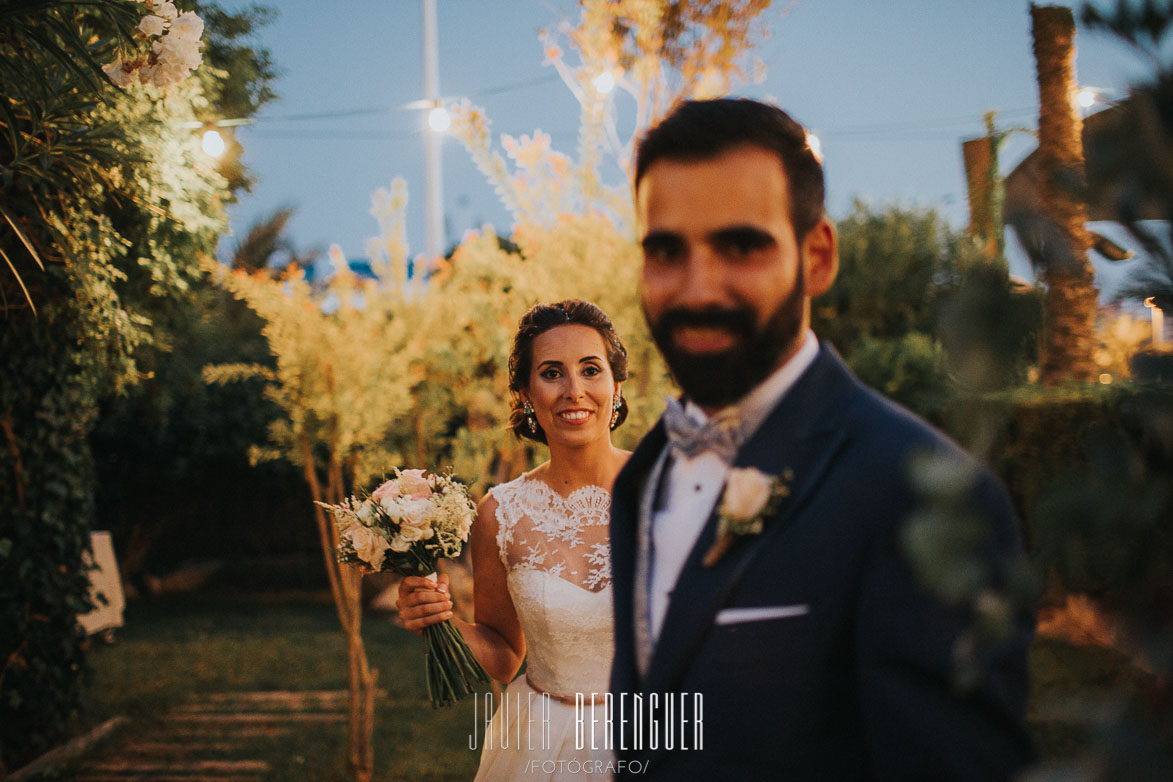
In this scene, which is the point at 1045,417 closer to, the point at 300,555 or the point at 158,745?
the point at 158,745

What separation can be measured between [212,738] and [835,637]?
6.54 meters

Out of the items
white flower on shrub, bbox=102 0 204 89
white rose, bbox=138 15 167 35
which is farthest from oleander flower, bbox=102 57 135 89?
white rose, bbox=138 15 167 35

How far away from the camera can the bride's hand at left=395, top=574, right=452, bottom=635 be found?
2619 millimetres

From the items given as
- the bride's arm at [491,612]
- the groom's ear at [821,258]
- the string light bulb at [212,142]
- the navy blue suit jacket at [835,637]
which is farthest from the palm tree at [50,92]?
the string light bulb at [212,142]

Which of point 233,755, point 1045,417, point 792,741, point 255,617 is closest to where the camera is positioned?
point 792,741

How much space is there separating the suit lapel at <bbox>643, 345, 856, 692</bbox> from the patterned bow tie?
40mm

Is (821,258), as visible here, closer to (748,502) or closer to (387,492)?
(748,502)

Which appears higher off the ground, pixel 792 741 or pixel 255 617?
pixel 792 741

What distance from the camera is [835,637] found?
109cm

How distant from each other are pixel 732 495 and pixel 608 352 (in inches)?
76.6

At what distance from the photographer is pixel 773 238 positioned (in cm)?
118

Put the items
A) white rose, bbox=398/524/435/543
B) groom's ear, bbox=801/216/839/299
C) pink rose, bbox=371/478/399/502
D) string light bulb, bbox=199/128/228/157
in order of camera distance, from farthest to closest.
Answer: string light bulb, bbox=199/128/228/157 → pink rose, bbox=371/478/399/502 → white rose, bbox=398/524/435/543 → groom's ear, bbox=801/216/839/299

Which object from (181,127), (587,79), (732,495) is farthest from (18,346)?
(732,495)

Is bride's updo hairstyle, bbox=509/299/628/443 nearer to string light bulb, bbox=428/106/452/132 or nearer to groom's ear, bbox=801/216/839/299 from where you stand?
groom's ear, bbox=801/216/839/299
